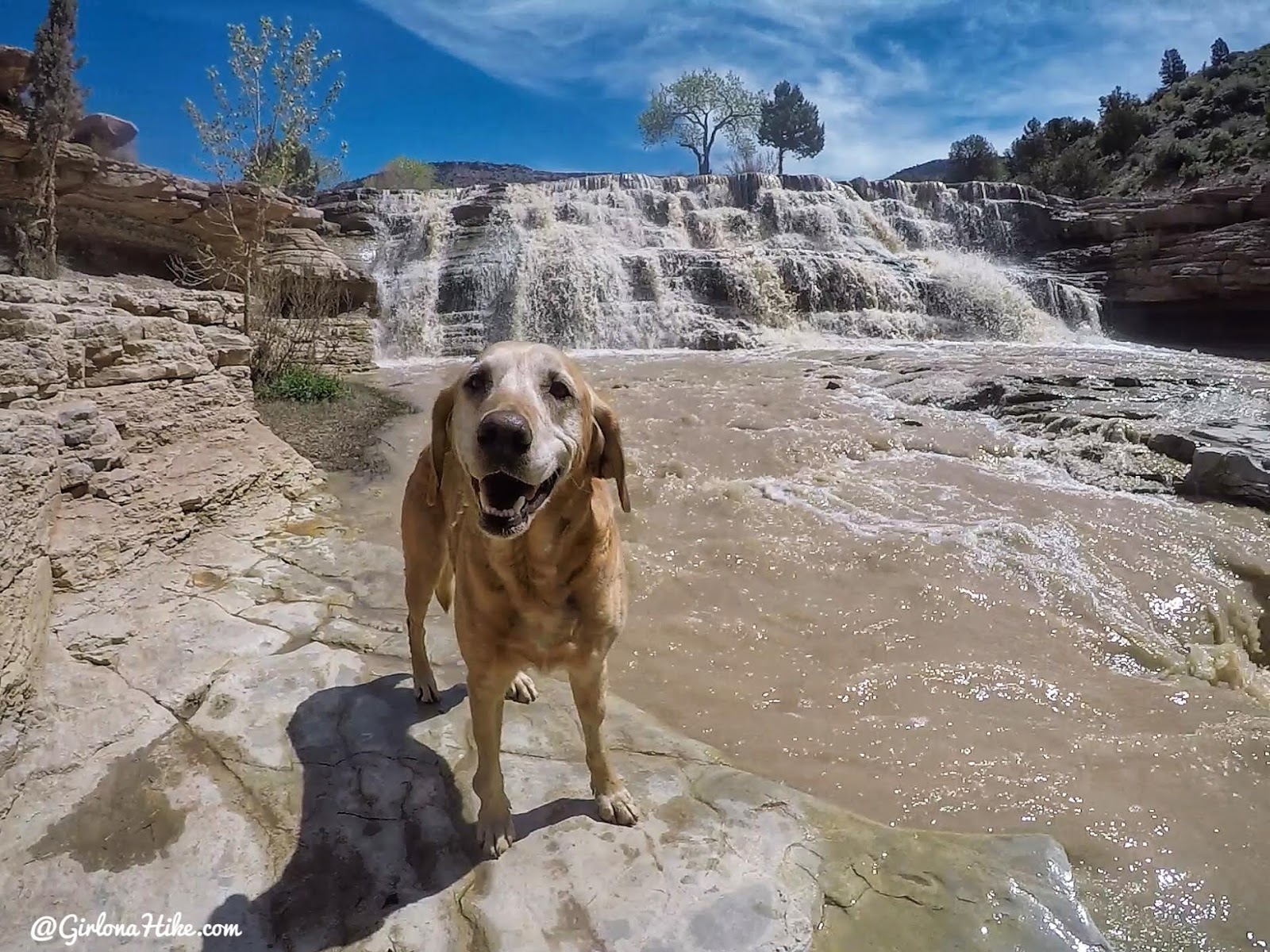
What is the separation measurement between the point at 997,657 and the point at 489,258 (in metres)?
16.4


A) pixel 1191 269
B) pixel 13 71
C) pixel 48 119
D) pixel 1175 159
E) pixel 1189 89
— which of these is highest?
pixel 1189 89

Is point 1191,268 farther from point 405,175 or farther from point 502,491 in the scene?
point 405,175

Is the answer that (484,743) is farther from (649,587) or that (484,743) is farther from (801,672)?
(649,587)

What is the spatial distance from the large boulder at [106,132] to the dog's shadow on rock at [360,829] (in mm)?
23364

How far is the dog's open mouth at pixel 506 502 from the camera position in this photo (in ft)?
5.58

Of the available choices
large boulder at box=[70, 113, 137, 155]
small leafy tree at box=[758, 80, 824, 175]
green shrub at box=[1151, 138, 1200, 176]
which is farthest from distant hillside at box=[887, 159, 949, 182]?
large boulder at box=[70, 113, 137, 155]

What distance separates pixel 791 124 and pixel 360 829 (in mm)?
57479

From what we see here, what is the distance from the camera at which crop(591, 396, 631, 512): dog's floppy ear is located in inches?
81.5

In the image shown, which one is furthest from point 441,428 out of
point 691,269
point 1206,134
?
point 1206,134

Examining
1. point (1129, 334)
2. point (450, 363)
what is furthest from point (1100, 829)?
point (1129, 334)

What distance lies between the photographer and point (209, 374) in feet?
15.3

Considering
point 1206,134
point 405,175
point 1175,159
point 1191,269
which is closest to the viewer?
point 1191,269

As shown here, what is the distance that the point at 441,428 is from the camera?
2.14 metres

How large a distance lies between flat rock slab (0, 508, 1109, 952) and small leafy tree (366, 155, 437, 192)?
159 feet
